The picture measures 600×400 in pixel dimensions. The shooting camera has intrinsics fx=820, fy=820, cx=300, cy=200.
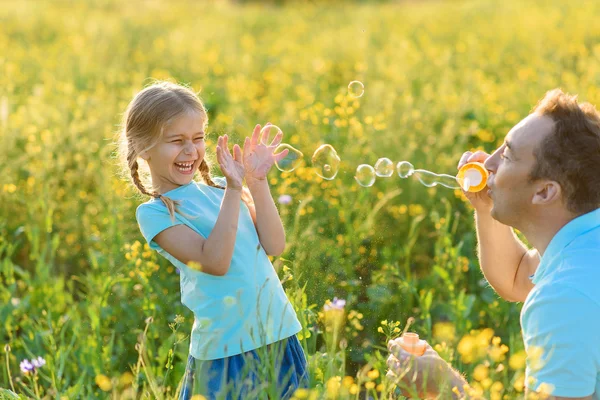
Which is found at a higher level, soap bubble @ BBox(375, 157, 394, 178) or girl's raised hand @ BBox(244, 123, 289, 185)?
girl's raised hand @ BBox(244, 123, 289, 185)

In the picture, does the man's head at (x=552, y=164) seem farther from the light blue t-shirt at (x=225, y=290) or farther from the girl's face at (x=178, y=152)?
the girl's face at (x=178, y=152)

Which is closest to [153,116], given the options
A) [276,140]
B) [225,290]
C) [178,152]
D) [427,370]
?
[178,152]

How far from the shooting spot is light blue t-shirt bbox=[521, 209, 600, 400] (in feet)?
5.80

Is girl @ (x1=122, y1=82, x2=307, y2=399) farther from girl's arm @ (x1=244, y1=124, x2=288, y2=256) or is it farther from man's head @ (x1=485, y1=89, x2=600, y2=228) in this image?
man's head @ (x1=485, y1=89, x2=600, y2=228)

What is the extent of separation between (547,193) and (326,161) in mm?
1272

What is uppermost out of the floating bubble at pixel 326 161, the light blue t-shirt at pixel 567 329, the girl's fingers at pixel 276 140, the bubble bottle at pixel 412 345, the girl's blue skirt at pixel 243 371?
the girl's fingers at pixel 276 140

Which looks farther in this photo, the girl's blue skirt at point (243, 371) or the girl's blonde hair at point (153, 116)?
the girl's blonde hair at point (153, 116)

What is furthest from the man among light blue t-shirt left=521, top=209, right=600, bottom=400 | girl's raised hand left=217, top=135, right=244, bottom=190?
girl's raised hand left=217, top=135, right=244, bottom=190

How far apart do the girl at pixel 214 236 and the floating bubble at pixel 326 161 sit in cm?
66

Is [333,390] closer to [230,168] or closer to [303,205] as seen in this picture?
[230,168]

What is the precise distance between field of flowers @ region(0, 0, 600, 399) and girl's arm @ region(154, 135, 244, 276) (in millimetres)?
198

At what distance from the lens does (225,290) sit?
233 centimetres

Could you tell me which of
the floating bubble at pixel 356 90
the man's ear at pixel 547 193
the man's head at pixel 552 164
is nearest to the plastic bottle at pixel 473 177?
the man's head at pixel 552 164

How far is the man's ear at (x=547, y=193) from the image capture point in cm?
204
